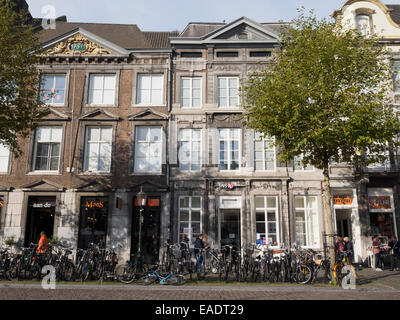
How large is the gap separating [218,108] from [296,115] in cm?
677

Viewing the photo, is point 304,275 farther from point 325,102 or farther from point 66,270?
point 66,270

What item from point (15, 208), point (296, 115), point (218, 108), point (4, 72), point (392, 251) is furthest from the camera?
point (218, 108)

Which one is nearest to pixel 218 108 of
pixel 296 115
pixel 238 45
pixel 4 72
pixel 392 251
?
pixel 238 45

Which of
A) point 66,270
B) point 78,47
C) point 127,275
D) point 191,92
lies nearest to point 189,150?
point 191,92

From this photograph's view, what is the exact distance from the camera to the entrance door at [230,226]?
1653 centimetres

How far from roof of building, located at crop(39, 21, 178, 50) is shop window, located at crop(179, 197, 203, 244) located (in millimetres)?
9137

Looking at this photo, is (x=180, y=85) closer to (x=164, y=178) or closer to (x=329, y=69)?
(x=164, y=178)

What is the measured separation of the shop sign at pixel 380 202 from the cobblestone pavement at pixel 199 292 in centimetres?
592

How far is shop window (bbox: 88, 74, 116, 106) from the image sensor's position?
18250 mm

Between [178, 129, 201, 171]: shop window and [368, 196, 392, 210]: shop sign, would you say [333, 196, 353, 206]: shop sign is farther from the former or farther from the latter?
[178, 129, 201, 171]: shop window

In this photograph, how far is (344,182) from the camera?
17031 mm

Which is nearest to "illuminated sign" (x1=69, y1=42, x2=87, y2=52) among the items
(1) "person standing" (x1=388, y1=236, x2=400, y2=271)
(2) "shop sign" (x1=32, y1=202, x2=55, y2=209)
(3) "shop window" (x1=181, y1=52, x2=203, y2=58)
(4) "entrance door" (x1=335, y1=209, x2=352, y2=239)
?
(3) "shop window" (x1=181, y1=52, x2=203, y2=58)

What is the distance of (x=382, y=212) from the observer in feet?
55.4

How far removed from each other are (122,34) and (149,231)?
12656mm
